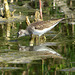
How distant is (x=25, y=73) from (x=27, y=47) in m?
2.55

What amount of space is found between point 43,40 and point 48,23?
667 millimetres

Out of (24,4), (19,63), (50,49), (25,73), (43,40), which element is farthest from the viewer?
(24,4)

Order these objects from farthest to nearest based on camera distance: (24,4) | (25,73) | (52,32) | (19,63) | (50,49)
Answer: (24,4) < (52,32) < (50,49) < (19,63) < (25,73)

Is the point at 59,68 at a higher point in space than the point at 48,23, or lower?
lower

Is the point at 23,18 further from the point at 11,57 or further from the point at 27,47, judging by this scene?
the point at 11,57

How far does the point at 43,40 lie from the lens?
9.95 meters

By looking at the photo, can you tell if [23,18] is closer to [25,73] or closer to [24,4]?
[24,4]

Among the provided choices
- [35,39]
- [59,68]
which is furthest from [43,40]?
[59,68]

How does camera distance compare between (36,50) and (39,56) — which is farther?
(36,50)

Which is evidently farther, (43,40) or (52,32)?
(52,32)

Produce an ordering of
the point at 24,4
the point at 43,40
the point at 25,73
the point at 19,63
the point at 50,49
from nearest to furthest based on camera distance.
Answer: the point at 25,73, the point at 19,63, the point at 50,49, the point at 43,40, the point at 24,4

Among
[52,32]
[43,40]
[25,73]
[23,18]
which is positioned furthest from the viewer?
[23,18]

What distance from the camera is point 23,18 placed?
14477 mm

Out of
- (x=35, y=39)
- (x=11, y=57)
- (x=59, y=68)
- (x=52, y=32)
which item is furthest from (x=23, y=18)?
(x=59, y=68)
